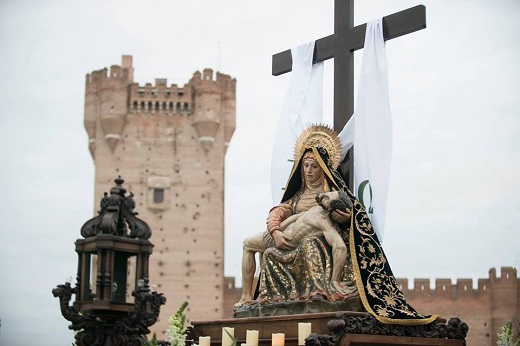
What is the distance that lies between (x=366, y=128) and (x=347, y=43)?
824mm

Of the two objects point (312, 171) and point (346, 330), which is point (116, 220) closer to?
point (312, 171)

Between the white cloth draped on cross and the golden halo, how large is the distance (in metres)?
0.18

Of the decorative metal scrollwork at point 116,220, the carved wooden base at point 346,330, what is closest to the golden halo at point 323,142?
the carved wooden base at point 346,330

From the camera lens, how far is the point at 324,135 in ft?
24.0

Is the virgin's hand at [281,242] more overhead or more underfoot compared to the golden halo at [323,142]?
more underfoot

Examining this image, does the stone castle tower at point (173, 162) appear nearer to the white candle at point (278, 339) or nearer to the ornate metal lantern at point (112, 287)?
the ornate metal lantern at point (112, 287)

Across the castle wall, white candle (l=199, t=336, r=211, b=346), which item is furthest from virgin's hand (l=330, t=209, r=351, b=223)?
the castle wall

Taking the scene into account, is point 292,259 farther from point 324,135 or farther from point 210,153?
point 210,153

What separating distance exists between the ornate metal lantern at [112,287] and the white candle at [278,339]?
1.95 metres

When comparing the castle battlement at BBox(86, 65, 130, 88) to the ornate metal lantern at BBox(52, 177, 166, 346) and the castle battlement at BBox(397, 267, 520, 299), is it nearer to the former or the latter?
the castle battlement at BBox(397, 267, 520, 299)

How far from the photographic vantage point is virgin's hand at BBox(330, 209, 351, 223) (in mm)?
6730

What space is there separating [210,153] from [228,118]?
183 cm

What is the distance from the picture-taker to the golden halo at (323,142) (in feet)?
23.9

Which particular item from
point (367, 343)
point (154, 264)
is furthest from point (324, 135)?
point (154, 264)
